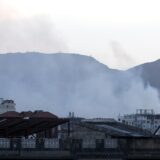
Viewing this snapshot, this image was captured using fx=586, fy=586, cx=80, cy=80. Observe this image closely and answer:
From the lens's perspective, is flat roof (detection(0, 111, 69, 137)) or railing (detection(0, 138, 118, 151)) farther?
flat roof (detection(0, 111, 69, 137))

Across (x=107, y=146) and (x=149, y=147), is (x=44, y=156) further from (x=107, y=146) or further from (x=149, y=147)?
(x=149, y=147)

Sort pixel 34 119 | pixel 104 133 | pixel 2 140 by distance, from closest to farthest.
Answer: pixel 2 140, pixel 34 119, pixel 104 133

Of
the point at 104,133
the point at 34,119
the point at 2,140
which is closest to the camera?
the point at 2,140

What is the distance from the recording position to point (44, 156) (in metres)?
48.8

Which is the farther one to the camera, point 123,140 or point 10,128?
point 10,128

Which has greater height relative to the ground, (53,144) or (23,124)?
(23,124)

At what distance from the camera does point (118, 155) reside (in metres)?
49.8

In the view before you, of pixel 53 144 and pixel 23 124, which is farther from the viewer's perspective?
pixel 23 124

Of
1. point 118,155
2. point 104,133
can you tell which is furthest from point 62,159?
point 104,133

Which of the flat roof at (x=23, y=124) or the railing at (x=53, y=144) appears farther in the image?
the flat roof at (x=23, y=124)

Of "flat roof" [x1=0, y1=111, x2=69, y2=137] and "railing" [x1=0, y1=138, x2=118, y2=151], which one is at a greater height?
"flat roof" [x1=0, y1=111, x2=69, y2=137]

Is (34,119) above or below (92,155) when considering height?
above

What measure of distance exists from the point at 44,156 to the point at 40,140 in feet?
4.54

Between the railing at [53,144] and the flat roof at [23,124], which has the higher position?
the flat roof at [23,124]
